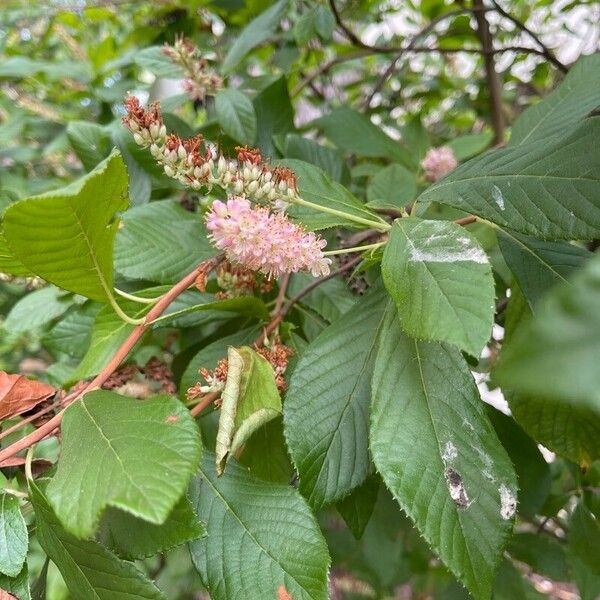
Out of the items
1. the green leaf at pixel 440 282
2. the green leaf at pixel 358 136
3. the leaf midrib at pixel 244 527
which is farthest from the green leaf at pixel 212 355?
the green leaf at pixel 358 136

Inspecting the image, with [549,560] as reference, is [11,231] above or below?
above

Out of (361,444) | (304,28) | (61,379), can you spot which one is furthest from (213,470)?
(304,28)

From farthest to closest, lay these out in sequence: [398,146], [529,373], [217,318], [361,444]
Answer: [398,146]
[217,318]
[361,444]
[529,373]

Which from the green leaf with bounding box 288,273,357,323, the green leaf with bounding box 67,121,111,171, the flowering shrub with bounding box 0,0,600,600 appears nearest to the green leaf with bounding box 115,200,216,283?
the flowering shrub with bounding box 0,0,600,600

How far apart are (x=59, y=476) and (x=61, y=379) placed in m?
0.38

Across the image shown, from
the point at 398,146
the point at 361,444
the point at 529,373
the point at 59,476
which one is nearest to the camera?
the point at 529,373

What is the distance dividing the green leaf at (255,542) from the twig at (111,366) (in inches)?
4.6

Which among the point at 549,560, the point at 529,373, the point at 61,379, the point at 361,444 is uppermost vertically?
the point at 529,373

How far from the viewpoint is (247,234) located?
45cm

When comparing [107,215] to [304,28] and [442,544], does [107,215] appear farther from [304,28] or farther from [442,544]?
[304,28]

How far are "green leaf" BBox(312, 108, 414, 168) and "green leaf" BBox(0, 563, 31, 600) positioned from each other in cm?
73

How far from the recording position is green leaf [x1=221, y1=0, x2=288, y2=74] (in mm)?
936

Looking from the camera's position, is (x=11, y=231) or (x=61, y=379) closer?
(x=11, y=231)

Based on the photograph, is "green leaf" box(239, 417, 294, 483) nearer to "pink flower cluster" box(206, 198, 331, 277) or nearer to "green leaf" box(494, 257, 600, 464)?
"pink flower cluster" box(206, 198, 331, 277)
